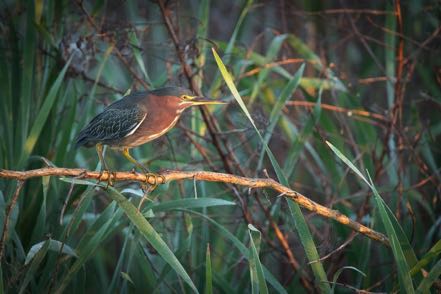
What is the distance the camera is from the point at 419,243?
16.5 ft

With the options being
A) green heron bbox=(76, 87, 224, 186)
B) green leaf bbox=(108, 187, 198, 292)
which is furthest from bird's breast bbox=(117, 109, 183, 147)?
green leaf bbox=(108, 187, 198, 292)

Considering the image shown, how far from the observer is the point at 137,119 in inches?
180

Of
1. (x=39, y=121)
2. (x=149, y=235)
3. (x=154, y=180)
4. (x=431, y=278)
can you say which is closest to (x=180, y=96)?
(x=39, y=121)

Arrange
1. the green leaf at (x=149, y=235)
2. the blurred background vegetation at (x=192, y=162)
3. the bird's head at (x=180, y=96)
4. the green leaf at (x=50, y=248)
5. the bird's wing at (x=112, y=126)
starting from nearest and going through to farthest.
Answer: the green leaf at (x=149, y=235) < the green leaf at (x=50, y=248) < the blurred background vegetation at (x=192, y=162) < the bird's wing at (x=112, y=126) < the bird's head at (x=180, y=96)

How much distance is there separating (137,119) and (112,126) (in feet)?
0.65

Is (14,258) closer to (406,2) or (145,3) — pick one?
(145,3)

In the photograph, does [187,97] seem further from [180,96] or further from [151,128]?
[151,128]

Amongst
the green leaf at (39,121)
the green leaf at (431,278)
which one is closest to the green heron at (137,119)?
the green leaf at (39,121)

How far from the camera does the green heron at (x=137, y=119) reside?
447 centimetres

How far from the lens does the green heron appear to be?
447 centimetres

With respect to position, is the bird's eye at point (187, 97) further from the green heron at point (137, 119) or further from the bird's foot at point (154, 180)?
the bird's foot at point (154, 180)

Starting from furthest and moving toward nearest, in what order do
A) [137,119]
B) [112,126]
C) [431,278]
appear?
[137,119], [112,126], [431,278]

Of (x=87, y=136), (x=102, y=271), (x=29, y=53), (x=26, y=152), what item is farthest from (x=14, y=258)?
(x=102, y=271)

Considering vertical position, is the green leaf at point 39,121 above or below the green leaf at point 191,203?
above
